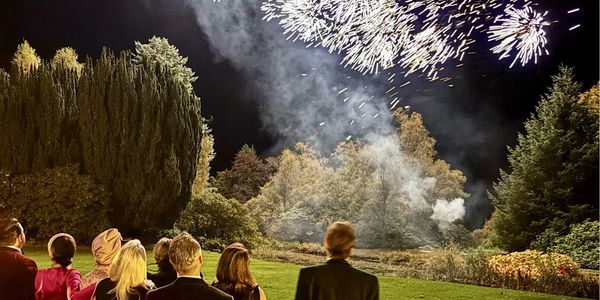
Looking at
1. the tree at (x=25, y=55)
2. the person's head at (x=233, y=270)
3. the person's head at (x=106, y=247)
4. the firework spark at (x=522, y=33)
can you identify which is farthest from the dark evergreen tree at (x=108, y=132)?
the person's head at (x=233, y=270)

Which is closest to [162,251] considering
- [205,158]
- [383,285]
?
[383,285]

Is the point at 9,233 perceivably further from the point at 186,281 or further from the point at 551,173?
the point at 551,173

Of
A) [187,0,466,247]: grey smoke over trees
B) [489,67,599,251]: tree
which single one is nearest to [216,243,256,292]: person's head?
[489,67,599,251]: tree

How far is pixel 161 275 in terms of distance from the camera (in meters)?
3.55

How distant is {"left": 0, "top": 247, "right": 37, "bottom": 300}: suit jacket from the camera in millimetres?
3377

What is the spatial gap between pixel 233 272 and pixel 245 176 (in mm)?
10948

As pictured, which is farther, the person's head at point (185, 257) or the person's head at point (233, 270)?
the person's head at point (233, 270)

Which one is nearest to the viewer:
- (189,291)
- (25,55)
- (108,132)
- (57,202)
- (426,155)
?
(189,291)

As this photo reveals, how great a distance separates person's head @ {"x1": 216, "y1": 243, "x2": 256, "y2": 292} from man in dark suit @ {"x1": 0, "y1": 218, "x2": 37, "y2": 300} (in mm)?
1089

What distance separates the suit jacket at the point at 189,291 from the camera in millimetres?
2768

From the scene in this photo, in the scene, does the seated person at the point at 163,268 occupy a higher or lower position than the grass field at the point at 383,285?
lower

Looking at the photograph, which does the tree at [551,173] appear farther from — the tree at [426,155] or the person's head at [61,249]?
the person's head at [61,249]

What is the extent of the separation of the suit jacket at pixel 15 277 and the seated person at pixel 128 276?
20.5 inches

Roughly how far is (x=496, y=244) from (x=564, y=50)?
3.76 m
